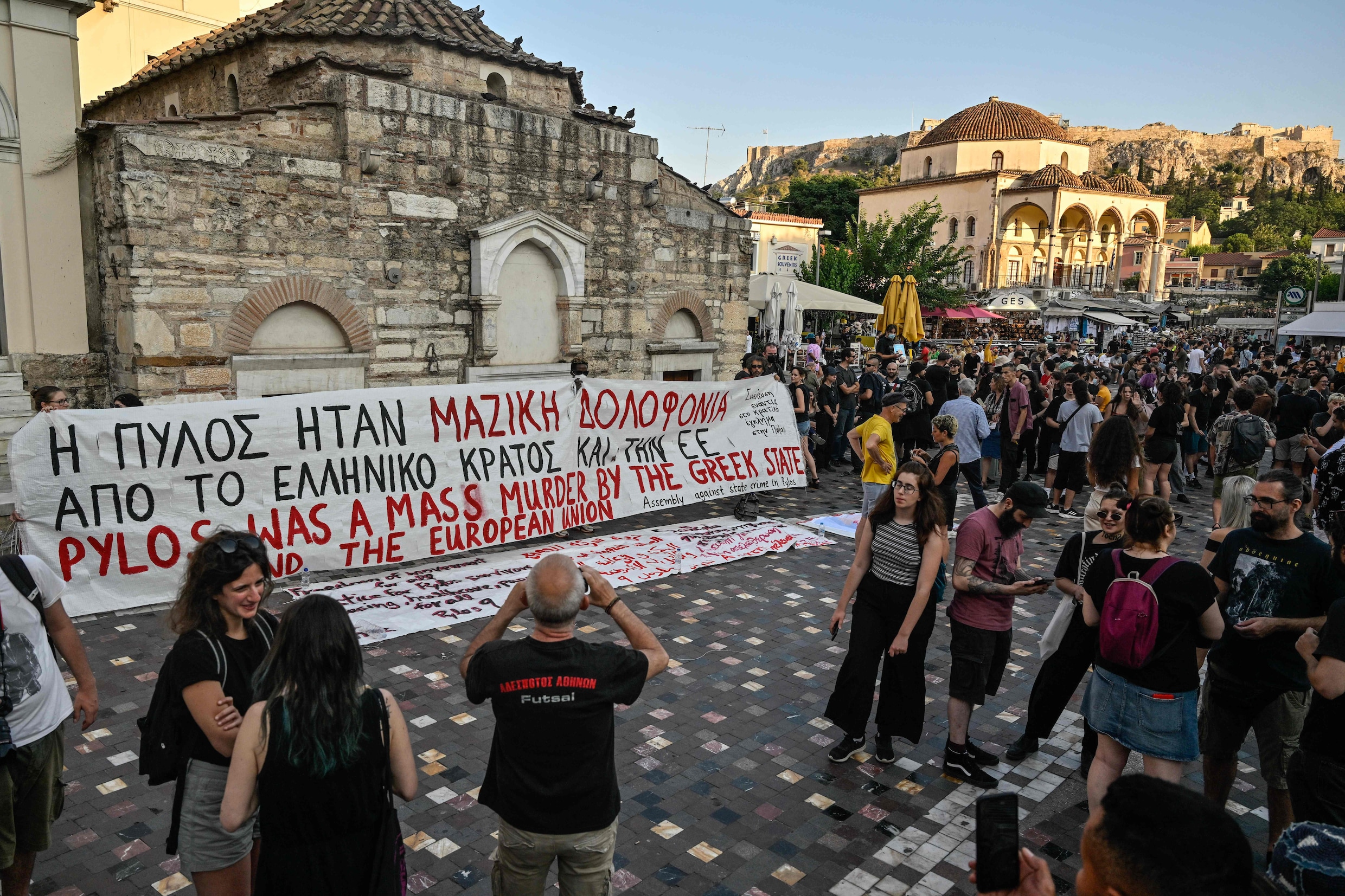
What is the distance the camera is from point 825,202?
69000 millimetres

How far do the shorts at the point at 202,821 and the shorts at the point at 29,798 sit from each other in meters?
0.83

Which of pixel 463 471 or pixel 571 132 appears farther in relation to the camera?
Result: pixel 571 132

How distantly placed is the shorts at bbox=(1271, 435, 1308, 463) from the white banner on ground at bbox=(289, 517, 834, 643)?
6050mm

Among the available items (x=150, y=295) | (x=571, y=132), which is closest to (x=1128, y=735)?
(x=150, y=295)

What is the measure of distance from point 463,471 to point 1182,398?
8678 mm

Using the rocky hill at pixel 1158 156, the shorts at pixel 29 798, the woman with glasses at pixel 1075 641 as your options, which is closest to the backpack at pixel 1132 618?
the woman with glasses at pixel 1075 641

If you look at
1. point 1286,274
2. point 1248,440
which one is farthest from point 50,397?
point 1286,274

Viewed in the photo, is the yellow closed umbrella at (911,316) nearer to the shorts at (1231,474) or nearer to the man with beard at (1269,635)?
the shorts at (1231,474)

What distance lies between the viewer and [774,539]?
1001cm

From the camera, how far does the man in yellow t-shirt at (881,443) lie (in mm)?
8609

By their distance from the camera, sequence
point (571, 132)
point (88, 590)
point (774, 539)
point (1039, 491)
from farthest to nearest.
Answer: point (571, 132), point (774, 539), point (88, 590), point (1039, 491)

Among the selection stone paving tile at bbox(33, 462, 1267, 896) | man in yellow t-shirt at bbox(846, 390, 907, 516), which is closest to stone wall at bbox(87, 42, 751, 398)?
stone paving tile at bbox(33, 462, 1267, 896)

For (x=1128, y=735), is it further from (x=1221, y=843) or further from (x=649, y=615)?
(x=649, y=615)

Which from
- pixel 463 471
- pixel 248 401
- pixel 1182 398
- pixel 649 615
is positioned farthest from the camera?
pixel 1182 398
